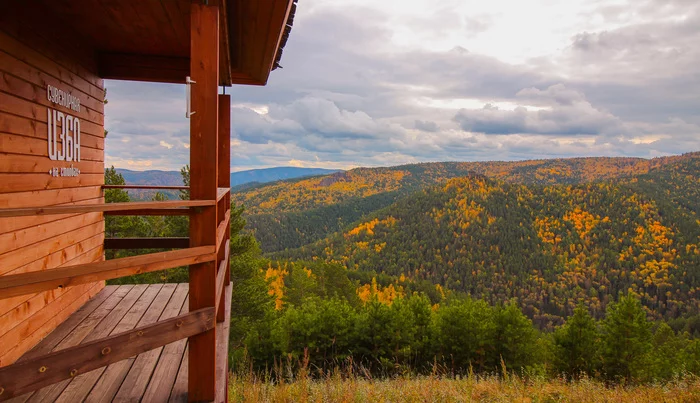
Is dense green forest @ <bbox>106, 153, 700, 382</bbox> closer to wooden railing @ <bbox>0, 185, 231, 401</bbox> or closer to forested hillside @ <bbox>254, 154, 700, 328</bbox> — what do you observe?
forested hillside @ <bbox>254, 154, 700, 328</bbox>

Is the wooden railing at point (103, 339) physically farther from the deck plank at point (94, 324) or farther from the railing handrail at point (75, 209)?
the deck plank at point (94, 324)

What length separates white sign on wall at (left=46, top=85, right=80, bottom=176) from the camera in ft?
12.4

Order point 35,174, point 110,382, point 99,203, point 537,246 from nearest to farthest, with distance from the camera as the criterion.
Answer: point 110,382 → point 35,174 → point 99,203 → point 537,246

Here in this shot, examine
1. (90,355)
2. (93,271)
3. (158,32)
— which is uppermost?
(158,32)

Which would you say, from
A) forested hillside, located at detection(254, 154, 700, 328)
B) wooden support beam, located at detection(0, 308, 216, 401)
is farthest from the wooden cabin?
forested hillside, located at detection(254, 154, 700, 328)

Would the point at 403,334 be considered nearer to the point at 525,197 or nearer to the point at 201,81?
the point at 201,81

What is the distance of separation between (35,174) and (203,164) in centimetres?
202

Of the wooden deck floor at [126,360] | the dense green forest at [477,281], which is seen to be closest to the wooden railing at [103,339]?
the wooden deck floor at [126,360]

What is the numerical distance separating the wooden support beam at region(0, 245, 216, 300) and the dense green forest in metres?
5.10

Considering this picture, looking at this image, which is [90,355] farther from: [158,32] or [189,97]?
[158,32]

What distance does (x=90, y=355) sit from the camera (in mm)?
2035

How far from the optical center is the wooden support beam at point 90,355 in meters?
1.83

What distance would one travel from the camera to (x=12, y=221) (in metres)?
3.16

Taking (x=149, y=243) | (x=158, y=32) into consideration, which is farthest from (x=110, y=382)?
(x=158, y=32)
